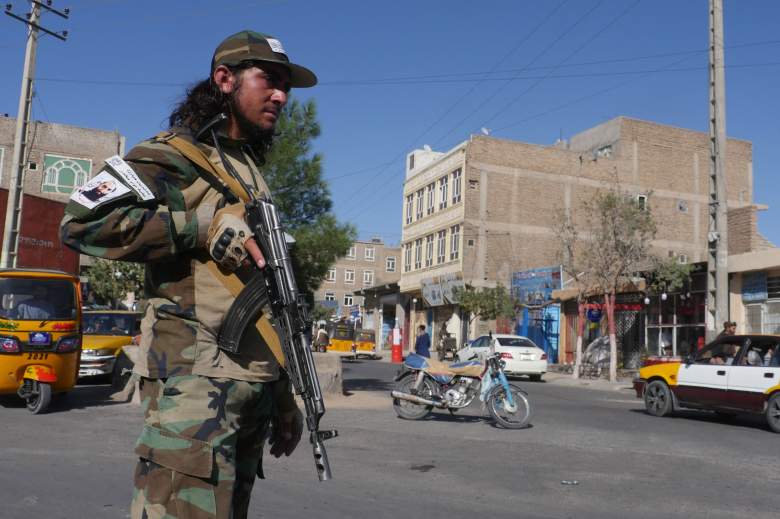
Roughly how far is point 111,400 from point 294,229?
4.76 metres

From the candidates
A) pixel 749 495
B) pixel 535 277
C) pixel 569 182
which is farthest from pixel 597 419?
pixel 569 182

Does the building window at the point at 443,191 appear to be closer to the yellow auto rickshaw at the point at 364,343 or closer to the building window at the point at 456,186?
the building window at the point at 456,186

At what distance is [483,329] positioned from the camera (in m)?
40.9

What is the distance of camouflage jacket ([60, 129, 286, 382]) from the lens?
2072 millimetres

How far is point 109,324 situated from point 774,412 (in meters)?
13.3

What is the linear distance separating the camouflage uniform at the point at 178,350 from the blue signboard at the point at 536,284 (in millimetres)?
34813

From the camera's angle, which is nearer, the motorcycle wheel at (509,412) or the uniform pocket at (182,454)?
the uniform pocket at (182,454)

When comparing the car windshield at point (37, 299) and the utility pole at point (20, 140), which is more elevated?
the utility pole at point (20, 140)

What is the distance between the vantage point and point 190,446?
2.05 m

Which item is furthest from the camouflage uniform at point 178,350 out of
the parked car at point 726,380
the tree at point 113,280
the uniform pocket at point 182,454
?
the tree at point 113,280

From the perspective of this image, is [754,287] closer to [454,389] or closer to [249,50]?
[454,389]

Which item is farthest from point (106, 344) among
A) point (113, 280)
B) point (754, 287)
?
point (754, 287)

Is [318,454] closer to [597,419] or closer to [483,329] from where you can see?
[597,419]

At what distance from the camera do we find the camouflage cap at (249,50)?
2.37 meters
